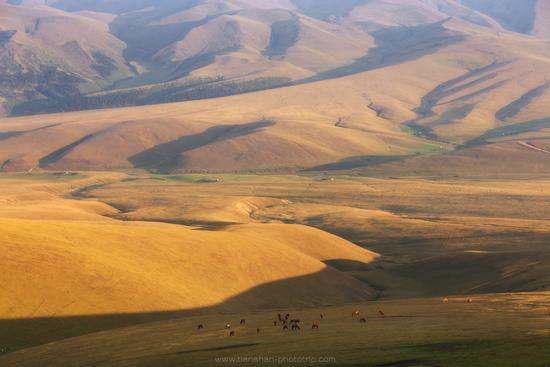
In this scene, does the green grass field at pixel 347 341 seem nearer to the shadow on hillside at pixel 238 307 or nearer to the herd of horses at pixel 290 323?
the herd of horses at pixel 290 323

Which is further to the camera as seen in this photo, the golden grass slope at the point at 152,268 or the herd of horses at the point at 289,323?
the golden grass slope at the point at 152,268

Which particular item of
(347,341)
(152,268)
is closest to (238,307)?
(152,268)

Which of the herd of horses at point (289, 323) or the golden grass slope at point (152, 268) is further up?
the herd of horses at point (289, 323)

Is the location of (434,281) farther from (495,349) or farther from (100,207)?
(100,207)

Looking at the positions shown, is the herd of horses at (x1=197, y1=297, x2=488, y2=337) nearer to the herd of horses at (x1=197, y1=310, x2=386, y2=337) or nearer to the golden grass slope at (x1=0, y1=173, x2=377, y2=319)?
the herd of horses at (x1=197, y1=310, x2=386, y2=337)

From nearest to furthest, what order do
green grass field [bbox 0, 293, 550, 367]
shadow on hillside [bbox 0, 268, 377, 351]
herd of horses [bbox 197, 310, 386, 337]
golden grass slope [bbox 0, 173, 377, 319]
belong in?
1. green grass field [bbox 0, 293, 550, 367]
2. herd of horses [bbox 197, 310, 386, 337]
3. shadow on hillside [bbox 0, 268, 377, 351]
4. golden grass slope [bbox 0, 173, 377, 319]

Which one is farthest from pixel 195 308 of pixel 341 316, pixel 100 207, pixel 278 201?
pixel 278 201

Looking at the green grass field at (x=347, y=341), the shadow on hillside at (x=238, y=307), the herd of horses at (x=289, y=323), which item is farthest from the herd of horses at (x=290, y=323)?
the shadow on hillside at (x=238, y=307)

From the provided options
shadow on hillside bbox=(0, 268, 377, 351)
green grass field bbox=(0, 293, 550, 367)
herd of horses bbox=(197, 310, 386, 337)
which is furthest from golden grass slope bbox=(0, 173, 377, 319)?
herd of horses bbox=(197, 310, 386, 337)
